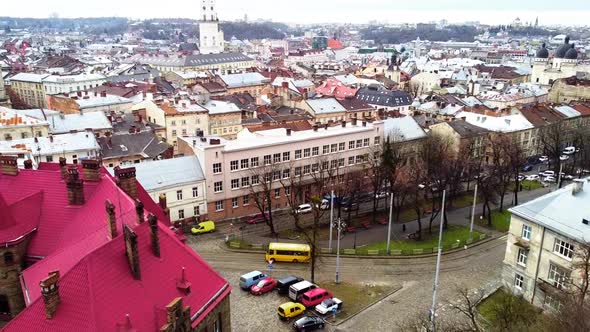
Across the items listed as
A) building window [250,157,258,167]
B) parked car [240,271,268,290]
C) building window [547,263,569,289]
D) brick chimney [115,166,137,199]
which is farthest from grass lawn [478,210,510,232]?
brick chimney [115,166,137,199]

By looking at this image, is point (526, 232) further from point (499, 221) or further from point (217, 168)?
point (217, 168)

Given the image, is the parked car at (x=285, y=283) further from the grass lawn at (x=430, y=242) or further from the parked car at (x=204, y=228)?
the parked car at (x=204, y=228)

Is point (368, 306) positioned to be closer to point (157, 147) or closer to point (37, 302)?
point (37, 302)

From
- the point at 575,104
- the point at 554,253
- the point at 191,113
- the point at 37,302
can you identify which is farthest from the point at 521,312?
the point at 575,104

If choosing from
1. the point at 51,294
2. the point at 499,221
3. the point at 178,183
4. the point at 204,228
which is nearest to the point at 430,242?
the point at 499,221

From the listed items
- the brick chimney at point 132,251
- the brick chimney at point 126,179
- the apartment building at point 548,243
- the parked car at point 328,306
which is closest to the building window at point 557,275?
the apartment building at point 548,243
